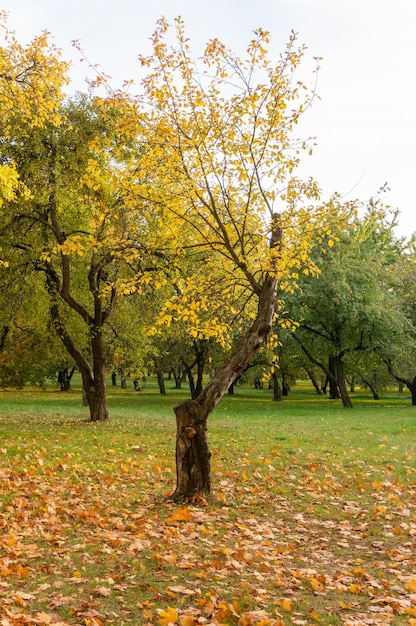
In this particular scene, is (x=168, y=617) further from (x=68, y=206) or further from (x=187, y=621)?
(x=68, y=206)

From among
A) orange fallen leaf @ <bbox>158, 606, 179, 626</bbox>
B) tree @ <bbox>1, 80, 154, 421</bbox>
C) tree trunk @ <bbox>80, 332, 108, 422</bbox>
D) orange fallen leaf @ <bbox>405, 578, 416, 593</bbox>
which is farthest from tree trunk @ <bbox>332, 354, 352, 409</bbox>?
orange fallen leaf @ <bbox>158, 606, 179, 626</bbox>

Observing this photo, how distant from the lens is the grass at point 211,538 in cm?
550

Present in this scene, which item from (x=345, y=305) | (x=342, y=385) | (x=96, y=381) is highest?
(x=345, y=305)

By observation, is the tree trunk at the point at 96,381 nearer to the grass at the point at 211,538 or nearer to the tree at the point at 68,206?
the tree at the point at 68,206

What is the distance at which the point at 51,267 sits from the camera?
20781 mm

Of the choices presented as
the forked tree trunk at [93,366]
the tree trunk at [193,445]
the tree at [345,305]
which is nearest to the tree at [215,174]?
the tree trunk at [193,445]

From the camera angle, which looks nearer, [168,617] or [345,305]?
[168,617]

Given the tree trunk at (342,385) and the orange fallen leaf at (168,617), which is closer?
the orange fallen leaf at (168,617)

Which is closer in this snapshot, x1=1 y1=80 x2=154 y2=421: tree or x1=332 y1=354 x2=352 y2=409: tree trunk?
x1=1 y1=80 x2=154 y2=421: tree

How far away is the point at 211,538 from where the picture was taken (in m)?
7.66

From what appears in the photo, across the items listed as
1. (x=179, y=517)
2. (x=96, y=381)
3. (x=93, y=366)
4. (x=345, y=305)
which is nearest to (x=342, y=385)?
(x=345, y=305)

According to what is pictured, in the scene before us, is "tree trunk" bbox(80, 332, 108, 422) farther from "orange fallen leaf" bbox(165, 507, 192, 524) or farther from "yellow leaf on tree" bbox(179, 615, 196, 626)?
"yellow leaf on tree" bbox(179, 615, 196, 626)

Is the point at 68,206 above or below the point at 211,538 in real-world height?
above

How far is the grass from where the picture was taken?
5.50m
